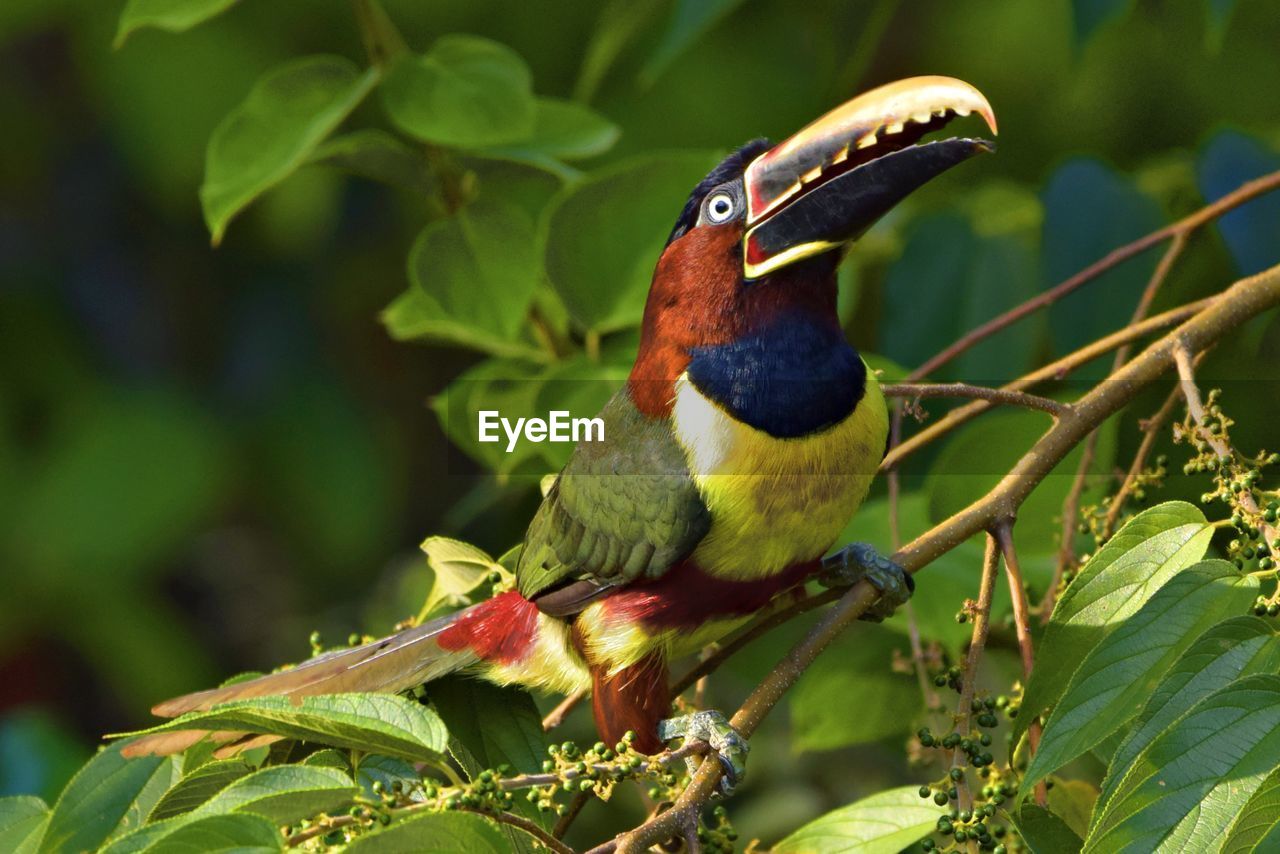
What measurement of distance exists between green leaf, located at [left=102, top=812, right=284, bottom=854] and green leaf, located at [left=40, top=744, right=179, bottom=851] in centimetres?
46

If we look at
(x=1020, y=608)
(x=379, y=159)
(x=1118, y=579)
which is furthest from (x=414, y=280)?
(x=1118, y=579)

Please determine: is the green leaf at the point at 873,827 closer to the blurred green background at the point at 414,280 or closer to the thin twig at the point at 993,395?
the thin twig at the point at 993,395

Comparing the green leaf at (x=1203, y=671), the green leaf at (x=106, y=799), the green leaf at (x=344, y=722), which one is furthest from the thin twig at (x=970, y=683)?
the green leaf at (x=106, y=799)

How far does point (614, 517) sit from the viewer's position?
5.97ft

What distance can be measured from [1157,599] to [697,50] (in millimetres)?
2230

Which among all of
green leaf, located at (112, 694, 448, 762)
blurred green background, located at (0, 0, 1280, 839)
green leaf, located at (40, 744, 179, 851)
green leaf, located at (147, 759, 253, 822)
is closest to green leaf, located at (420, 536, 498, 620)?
blurred green background, located at (0, 0, 1280, 839)

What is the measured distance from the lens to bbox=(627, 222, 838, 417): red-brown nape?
179 cm

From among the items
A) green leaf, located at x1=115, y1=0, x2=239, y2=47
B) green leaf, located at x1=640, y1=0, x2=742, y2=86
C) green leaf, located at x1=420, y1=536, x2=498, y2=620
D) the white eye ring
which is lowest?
green leaf, located at x1=420, y1=536, x2=498, y2=620

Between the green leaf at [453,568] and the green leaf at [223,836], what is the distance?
2.46ft

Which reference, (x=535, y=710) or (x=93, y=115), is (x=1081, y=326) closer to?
(x=535, y=710)

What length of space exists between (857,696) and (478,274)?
2.91 feet

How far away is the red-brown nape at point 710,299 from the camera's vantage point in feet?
5.87

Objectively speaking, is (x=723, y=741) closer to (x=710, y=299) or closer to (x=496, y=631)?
(x=496, y=631)

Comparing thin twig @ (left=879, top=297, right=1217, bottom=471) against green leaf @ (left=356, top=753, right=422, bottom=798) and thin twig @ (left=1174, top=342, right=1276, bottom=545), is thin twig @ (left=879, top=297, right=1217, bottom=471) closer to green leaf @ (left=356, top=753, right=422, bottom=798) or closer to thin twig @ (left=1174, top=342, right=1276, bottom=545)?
thin twig @ (left=1174, top=342, right=1276, bottom=545)
